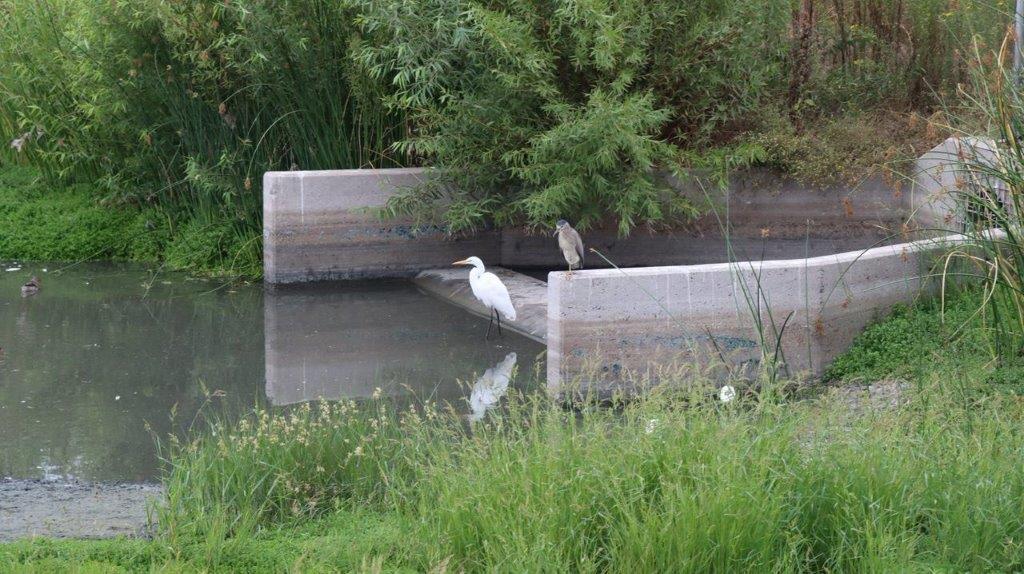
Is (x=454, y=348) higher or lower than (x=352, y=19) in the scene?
lower

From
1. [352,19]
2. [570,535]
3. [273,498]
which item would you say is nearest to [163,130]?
[352,19]

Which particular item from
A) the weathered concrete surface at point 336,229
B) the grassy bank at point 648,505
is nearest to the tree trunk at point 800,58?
the weathered concrete surface at point 336,229

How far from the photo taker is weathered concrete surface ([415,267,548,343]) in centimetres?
820

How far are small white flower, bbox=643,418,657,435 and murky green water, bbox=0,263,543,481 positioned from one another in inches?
82.4

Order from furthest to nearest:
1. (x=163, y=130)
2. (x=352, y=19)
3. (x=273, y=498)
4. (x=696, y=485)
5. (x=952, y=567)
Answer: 1. (x=163, y=130)
2. (x=352, y=19)
3. (x=273, y=498)
4. (x=696, y=485)
5. (x=952, y=567)


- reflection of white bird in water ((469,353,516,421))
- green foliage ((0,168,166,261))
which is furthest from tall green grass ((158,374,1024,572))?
green foliage ((0,168,166,261))

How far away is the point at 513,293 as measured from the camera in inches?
347

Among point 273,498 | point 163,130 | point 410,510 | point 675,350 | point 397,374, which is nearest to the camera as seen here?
point 410,510

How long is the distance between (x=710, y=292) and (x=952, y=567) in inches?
130

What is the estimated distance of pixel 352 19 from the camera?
970cm

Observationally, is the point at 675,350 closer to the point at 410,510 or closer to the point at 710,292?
the point at 710,292

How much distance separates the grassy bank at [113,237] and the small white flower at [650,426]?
22.7 ft

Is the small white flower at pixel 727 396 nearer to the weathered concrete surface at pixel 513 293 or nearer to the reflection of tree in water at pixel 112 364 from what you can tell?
the reflection of tree in water at pixel 112 364

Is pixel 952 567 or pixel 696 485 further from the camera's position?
pixel 696 485
